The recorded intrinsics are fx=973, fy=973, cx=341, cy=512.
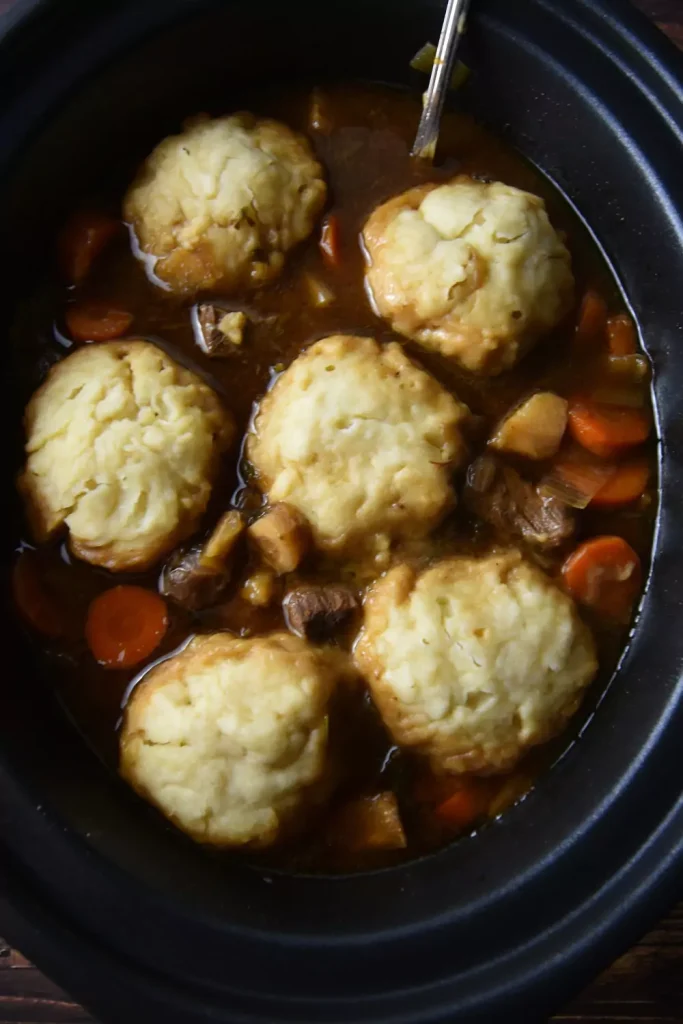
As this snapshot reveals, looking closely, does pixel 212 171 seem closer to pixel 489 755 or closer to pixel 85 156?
pixel 85 156

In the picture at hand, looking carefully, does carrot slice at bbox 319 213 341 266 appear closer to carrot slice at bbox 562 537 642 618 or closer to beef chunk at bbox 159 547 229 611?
beef chunk at bbox 159 547 229 611

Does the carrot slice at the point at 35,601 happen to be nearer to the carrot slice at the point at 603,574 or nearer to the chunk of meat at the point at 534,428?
the chunk of meat at the point at 534,428

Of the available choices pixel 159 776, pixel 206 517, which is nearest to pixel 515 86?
pixel 206 517

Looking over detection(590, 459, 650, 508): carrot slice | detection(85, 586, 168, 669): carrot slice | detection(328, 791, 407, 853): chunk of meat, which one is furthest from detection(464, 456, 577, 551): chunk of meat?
detection(85, 586, 168, 669): carrot slice

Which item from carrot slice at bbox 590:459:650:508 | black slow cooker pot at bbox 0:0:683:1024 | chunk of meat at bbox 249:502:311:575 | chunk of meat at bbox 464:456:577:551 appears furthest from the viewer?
carrot slice at bbox 590:459:650:508

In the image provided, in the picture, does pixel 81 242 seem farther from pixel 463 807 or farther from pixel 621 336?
pixel 463 807

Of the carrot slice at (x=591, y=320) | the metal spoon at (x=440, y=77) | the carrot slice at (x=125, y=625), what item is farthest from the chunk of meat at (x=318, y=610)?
the metal spoon at (x=440, y=77)
